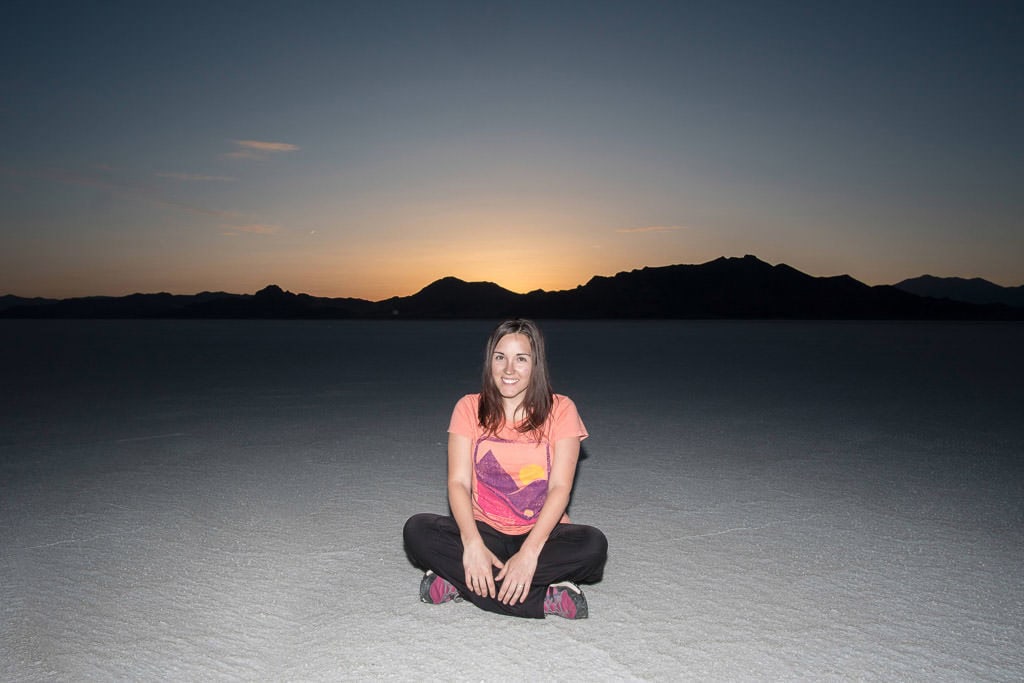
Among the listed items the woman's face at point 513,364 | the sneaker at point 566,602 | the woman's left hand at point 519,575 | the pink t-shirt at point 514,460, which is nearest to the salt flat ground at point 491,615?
the sneaker at point 566,602

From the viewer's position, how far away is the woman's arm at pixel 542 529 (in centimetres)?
310

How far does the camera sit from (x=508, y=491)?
3379mm

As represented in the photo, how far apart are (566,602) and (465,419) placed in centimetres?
88

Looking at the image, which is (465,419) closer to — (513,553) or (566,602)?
(513,553)

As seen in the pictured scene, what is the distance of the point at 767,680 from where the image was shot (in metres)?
2.72

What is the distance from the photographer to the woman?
3182mm

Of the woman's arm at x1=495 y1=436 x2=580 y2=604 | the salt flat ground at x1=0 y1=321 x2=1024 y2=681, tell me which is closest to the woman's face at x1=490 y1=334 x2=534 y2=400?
the woman's arm at x1=495 y1=436 x2=580 y2=604

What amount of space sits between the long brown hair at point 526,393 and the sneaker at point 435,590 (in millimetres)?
699

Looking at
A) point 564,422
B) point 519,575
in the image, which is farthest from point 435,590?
point 564,422

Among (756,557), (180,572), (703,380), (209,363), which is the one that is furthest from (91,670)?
(209,363)

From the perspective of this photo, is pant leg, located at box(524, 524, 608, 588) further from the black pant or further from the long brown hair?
the long brown hair

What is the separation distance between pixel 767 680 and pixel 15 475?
5706mm

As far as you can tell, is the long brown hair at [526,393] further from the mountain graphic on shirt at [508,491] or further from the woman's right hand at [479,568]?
the woman's right hand at [479,568]

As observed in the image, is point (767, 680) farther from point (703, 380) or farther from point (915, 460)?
point (703, 380)
